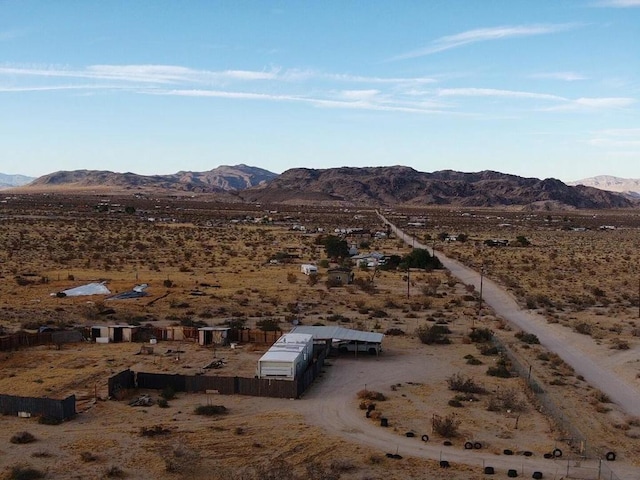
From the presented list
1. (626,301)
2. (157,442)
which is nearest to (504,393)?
(157,442)

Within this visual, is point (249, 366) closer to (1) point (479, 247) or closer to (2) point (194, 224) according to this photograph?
(1) point (479, 247)

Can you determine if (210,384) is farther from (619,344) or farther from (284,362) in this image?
(619,344)

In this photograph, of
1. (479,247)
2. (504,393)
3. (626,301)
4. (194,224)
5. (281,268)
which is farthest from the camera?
(194,224)

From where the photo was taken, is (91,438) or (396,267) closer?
(91,438)

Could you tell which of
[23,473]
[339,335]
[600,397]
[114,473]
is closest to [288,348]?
[339,335]

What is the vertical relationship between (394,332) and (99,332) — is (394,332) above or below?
below

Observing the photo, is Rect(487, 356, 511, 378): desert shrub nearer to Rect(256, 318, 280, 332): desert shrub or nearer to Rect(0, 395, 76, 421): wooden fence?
Rect(256, 318, 280, 332): desert shrub
